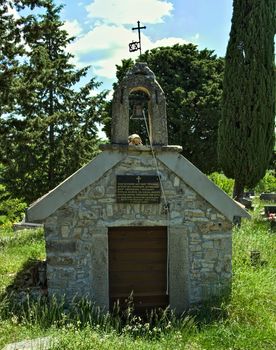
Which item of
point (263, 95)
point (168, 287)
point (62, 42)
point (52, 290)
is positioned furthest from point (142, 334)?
point (62, 42)

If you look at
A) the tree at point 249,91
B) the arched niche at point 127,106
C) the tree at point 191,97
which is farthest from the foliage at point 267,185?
the arched niche at point 127,106

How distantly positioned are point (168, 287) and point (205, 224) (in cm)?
132

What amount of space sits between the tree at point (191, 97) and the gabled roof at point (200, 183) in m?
15.1

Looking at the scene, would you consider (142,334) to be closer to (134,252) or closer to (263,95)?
(134,252)

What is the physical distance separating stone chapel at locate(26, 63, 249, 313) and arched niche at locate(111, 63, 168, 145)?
0.02 m

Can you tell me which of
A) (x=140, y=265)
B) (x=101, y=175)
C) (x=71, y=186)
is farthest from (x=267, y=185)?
(x=71, y=186)

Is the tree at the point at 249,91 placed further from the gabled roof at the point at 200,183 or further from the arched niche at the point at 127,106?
the arched niche at the point at 127,106

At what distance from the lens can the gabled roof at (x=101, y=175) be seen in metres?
7.23

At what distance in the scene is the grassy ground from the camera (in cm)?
574

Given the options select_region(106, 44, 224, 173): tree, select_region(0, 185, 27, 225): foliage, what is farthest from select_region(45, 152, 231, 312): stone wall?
select_region(106, 44, 224, 173): tree

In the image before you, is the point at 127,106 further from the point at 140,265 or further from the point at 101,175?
the point at 140,265

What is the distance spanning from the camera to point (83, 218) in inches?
291

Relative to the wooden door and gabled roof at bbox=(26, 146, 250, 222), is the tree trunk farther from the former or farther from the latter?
the wooden door

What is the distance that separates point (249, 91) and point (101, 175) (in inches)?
332
